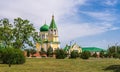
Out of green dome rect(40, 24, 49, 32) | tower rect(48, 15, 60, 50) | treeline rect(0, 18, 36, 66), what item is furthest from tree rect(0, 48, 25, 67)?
green dome rect(40, 24, 49, 32)

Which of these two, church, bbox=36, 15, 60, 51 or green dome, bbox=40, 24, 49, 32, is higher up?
green dome, bbox=40, 24, 49, 32

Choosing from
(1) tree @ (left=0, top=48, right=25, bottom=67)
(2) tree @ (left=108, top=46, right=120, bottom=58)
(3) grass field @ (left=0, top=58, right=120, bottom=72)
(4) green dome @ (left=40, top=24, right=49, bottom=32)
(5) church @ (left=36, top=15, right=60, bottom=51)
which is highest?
(4) green dome @ (left=40, top=24, right=49, bottom=32)

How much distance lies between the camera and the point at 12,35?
64.1 metres

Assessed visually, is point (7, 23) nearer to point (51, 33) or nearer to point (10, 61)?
point (10, 61)

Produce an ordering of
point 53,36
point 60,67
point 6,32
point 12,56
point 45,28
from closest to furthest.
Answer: point 60,67, point 12,56, point 6,32, point 53,36, point 45,28

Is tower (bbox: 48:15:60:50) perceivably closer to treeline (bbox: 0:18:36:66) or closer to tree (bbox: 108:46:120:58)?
tree (bbox: 108:46:120:58)

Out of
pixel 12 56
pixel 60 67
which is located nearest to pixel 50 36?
pixel 12 56

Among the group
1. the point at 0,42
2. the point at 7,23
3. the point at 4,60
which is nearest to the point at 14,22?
the point at 7,23

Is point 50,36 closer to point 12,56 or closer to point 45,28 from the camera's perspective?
point 45,28

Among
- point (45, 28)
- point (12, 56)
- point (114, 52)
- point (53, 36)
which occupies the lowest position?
point (12, 56)

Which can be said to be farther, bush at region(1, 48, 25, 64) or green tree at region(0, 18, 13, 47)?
green tree at region(0, 18, 13, 47)

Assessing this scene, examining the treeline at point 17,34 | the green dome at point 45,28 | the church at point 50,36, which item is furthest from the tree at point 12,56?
the green dome at point 45,28

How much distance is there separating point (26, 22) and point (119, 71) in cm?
4118

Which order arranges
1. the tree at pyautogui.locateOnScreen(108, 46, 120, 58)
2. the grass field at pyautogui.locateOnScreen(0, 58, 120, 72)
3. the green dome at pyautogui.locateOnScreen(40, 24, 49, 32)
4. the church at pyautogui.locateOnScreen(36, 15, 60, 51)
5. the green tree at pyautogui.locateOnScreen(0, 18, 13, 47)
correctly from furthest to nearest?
the green dome at pyautogui.locateOnScreen(40, 24, 49, 32)
the church at pyautogui.locateOnScreen(36, 15, 60, 51)
the tree at pyautogui.locateOnScreen(108, 46, 120, 58)
the green tree at pyautogui.locateOnScreen(0, 18, 13, 47)
the grass field at pyautogui.locateOnScreen(0, 58, 120, 72)
